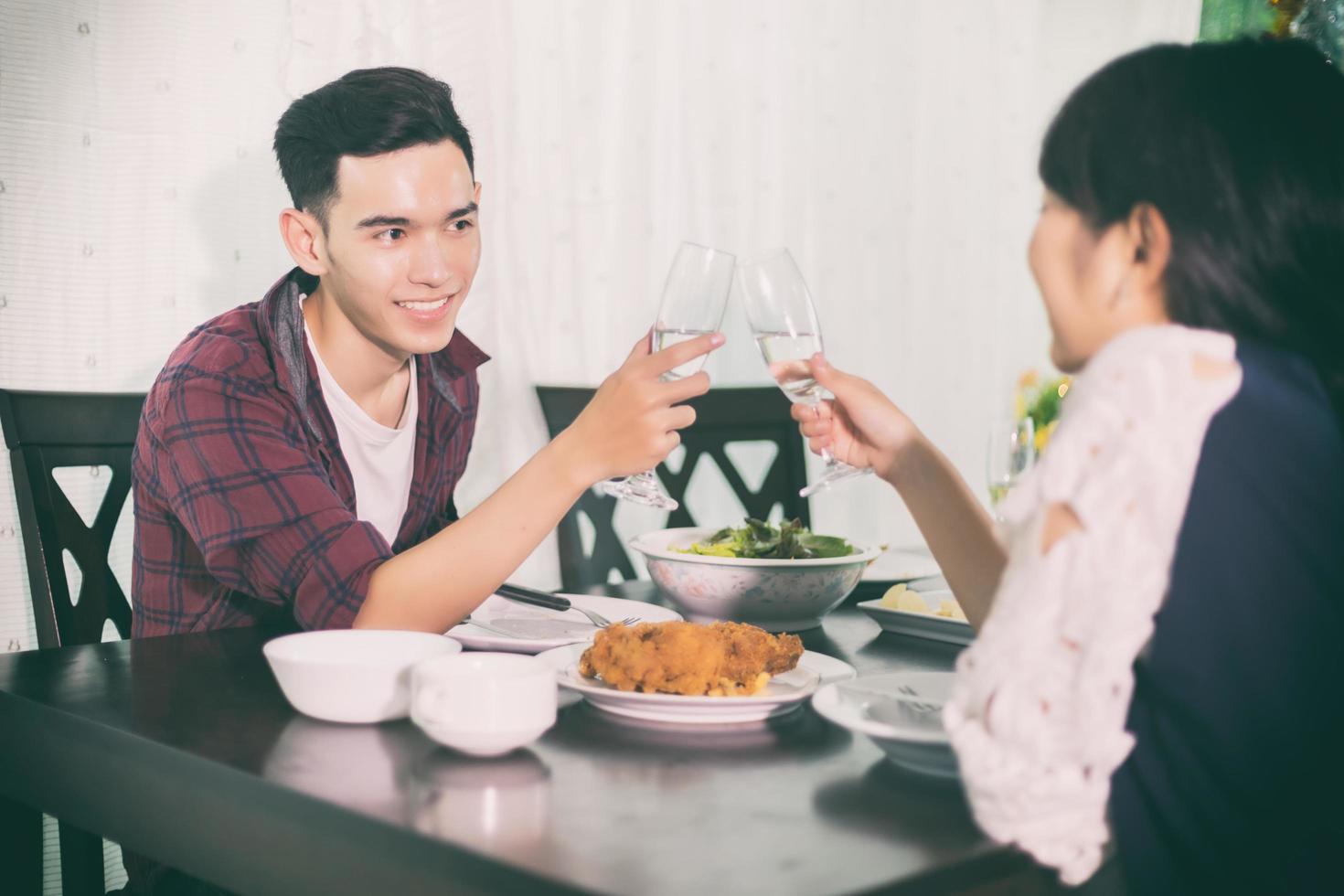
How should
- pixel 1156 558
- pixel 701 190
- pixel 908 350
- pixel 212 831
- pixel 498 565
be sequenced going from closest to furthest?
pixel 1156 558
pixel 212 831
pixel 498 565
pixel 701 190
pixel 908 350

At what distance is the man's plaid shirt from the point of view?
4.15 ft

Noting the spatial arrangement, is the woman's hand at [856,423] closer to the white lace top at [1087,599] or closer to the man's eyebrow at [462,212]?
the white lace top at [1087,599]

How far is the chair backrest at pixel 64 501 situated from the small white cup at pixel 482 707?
73 cm

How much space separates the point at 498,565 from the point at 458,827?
1.95ft

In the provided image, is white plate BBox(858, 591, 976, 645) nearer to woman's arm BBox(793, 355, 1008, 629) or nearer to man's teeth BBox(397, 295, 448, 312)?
woman's arm BBox(793, 355, 1008, 629)

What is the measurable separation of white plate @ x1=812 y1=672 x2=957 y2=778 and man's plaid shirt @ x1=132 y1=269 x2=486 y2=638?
580 mm

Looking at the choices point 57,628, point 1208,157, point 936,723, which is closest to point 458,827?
point 936,723

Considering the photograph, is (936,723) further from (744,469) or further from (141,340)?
(744,469)

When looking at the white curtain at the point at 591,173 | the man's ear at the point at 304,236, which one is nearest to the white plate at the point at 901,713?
the man's ear at the point at 304,236

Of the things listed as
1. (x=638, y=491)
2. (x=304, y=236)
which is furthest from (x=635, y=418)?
(x=304, y=236)

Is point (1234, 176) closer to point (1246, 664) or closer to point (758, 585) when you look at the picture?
point (1246, 664)

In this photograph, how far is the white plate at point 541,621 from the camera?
110cm

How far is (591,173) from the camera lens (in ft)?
8.25

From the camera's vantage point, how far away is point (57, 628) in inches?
51.4
